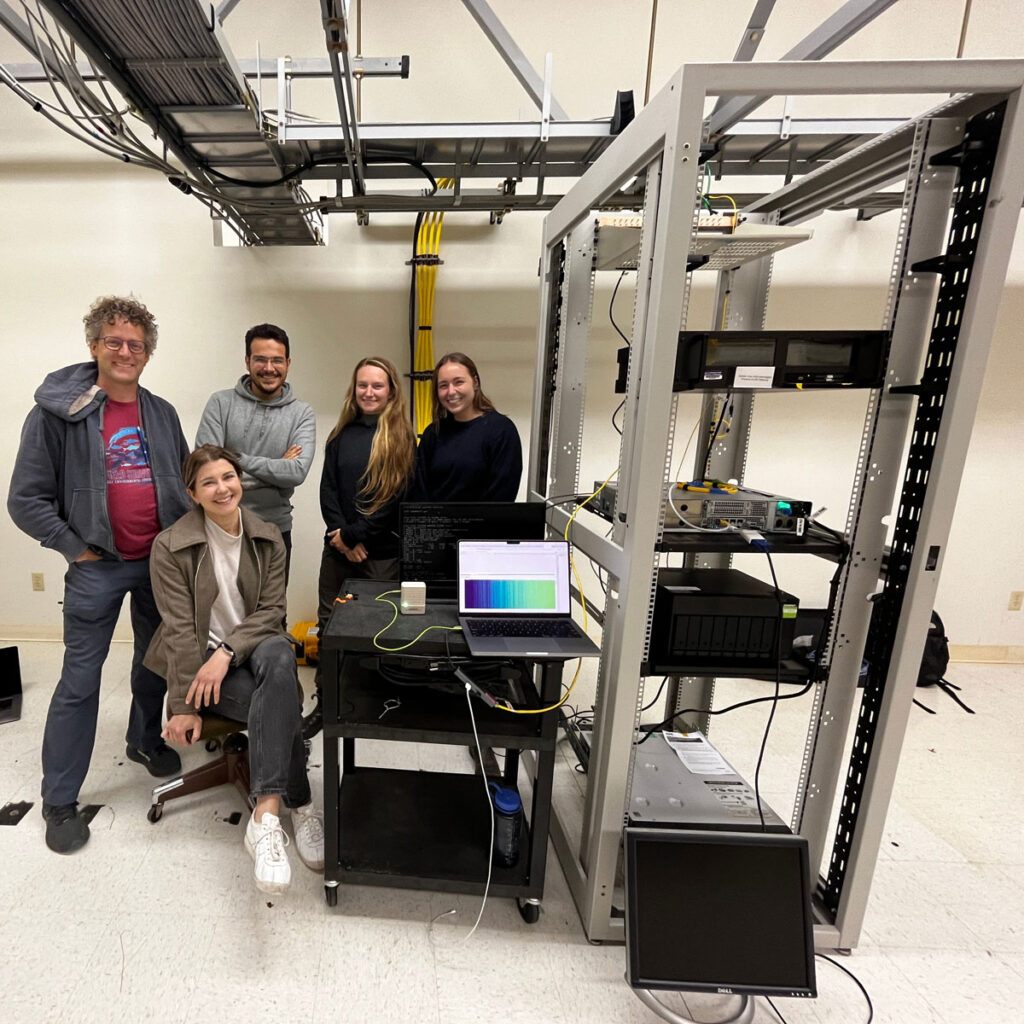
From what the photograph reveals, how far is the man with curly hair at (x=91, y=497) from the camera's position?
1527mm

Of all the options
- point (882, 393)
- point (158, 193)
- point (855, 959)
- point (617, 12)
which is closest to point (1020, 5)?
point (617, 12)

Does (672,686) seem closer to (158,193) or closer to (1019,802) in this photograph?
(1019,802)

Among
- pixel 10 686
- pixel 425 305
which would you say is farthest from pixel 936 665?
pixel 10 686

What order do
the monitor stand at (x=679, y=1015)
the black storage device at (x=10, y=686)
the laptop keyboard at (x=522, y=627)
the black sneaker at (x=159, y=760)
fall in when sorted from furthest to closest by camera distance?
the black storage device at (x=10, y=686) < the black sneaker at (x=159, y=760) < the laptop keyboard at (x=522, y=627) < the monitor stand at (x=679, y=1015)

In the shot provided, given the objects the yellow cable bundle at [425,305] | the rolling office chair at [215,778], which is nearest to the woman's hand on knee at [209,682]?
the rolling office chair at [215,778]

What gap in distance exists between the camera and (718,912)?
1.20m

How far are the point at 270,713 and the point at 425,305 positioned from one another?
1965mm

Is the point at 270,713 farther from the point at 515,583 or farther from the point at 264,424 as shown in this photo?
the point at 264,424

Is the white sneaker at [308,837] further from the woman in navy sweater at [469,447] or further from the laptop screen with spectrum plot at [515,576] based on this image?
the woman in navy sweater at [469,447]

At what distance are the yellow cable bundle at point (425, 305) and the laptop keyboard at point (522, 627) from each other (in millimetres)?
1349

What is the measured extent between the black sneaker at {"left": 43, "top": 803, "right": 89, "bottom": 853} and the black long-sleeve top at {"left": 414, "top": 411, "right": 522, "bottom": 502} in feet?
4.66

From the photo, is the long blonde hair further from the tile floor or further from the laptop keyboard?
the tile floor

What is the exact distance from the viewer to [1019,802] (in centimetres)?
194

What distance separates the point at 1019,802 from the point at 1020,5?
11.5ft
